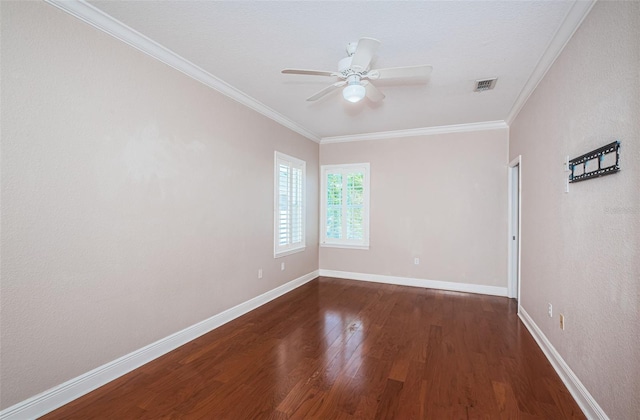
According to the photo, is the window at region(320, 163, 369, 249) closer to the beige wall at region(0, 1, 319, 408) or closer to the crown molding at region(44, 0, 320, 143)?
the crown molding at region(44, 0, 320, 143)

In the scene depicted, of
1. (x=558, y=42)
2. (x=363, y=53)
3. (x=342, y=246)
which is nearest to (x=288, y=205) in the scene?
(x=342, y=246)

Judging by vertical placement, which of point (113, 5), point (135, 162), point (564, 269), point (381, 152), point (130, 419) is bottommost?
point (130, 419)

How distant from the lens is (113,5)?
1.97 m

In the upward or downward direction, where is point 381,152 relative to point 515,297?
upward

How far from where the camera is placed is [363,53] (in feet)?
6.72

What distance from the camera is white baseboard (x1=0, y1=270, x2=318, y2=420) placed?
5.76 ft

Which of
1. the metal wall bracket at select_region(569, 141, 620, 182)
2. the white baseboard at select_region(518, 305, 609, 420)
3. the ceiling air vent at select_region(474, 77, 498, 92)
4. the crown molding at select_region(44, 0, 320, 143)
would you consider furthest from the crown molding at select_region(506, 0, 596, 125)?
the crown molding at select_region(44, 0, 320, 143)

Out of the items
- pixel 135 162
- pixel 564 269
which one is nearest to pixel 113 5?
pixel 135 162

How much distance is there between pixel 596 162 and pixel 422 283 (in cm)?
348

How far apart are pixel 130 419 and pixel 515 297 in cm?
488

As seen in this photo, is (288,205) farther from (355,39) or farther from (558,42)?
(558,42)

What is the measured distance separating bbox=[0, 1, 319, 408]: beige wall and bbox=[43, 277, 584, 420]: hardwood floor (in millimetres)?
369

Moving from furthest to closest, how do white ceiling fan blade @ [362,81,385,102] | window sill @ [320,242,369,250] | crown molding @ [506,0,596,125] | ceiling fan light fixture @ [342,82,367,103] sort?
1. window sill @ [320,242,369,250]
2. white ceiling fan blade @ [362,81,385,102]
3. ceiling fan light fixture @ [342,82,367,103]
4. crown molding @ [506,0,596,125]

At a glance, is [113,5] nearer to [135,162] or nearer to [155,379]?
[135,162]
